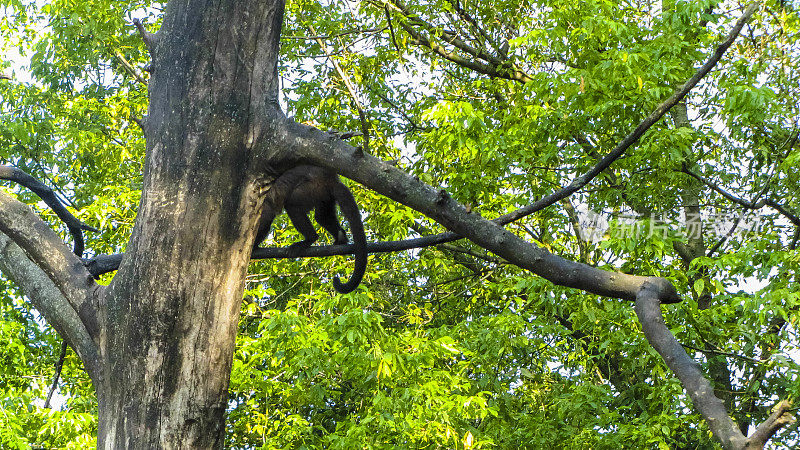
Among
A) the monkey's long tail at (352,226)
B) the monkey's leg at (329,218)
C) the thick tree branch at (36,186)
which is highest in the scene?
the monkey's leg at (329,218)

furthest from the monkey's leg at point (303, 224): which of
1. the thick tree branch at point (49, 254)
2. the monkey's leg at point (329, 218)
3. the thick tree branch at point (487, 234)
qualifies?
the thick tree branch at point (487, 234)

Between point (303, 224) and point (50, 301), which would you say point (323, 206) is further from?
point (50, 301)

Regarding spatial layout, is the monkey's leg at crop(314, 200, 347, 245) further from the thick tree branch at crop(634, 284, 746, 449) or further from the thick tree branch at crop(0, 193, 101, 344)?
the thick tree branch at crop(634, 284, 746, 449)

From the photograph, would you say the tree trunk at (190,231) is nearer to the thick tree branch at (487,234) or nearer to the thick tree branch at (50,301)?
the thick tree branch at (50,301)

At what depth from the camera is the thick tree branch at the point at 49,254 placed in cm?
238

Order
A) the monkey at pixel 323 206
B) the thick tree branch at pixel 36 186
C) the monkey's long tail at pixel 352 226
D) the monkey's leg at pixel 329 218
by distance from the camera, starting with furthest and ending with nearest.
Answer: the monkey's leg at pixel 329 218 < the monkey's long tail at pixel 352 226 < the monkey at pixel 323 206 < the thick tree branch at pixel 36 186

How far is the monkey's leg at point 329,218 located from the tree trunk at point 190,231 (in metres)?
1.83

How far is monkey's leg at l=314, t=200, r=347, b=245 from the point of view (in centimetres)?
438

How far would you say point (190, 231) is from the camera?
226 centimetres

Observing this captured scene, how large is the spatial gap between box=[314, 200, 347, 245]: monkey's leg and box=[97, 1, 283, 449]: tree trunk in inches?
72.2

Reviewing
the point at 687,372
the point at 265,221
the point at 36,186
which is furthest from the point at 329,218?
the point at 687,372

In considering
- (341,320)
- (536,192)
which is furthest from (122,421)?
(536,192)

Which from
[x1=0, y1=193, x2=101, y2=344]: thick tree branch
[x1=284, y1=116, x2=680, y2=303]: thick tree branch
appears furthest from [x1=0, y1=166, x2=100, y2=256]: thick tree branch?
[x1=284, y1=116, x2=680, y2=303]: thick tree branch

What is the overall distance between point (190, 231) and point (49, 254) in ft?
1.81
